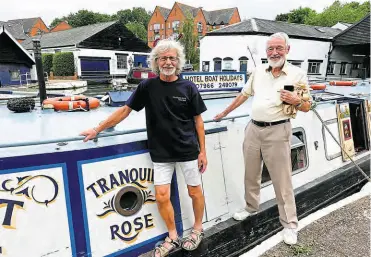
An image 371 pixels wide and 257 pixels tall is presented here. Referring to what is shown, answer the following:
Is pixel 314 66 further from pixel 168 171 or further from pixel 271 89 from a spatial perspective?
pixel 168 171

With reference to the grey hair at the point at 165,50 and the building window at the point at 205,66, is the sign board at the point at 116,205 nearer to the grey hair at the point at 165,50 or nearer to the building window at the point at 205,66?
the grey hair at the point at 165,50

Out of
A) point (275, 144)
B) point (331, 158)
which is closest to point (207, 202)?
point (275, 144)

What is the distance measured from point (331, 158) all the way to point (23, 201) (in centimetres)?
428

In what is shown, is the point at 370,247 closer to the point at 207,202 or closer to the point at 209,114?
the point at 207,202

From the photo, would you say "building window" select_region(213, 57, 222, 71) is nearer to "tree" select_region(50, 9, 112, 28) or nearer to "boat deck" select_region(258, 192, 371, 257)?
"boat deck" select_region(258, 192, 371, 257)

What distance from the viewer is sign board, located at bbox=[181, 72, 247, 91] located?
4391 millimetres

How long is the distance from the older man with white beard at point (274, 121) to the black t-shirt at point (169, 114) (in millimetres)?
731

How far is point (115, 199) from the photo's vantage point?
2414 mm

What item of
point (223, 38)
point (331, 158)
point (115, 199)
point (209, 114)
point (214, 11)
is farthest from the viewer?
point (214, 11)

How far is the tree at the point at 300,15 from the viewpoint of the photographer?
5762 centimetres

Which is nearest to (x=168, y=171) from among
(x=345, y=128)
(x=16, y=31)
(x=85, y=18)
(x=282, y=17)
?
(x=345, y=128)

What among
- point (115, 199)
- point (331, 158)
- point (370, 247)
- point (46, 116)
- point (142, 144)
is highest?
point (46, 116)

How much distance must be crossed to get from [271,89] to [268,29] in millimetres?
22353

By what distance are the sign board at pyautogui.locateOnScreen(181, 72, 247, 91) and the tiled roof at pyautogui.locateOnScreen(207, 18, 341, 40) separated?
1858cm
